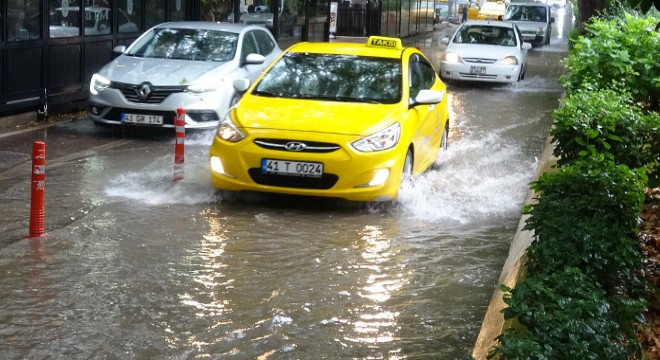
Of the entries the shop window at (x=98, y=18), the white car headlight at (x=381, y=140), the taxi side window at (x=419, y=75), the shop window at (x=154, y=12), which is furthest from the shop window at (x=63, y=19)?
the white car headlight at (x=381, y=140)

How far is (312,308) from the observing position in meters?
6.96

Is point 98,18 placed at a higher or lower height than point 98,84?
higher

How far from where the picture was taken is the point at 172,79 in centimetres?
1418

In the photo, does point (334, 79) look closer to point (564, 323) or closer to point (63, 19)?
point (63, 19)

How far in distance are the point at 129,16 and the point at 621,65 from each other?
32.6ft

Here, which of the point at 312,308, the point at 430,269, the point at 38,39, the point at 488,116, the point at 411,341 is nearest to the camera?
the point at 411,341

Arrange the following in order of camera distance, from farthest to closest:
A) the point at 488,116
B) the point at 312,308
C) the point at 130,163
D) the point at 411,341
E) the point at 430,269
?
the point at 488,116, the point at 130,163, the point at 430,269, the point at 312,308, the point at 411,341

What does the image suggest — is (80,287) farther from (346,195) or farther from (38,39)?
(38,39)

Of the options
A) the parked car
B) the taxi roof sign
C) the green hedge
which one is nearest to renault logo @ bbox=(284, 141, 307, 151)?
the green hedge

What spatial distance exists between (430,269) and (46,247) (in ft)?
9.87

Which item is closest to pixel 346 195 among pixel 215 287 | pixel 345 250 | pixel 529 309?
pixel 345 250

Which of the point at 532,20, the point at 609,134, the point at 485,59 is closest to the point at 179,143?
the point at 609,134

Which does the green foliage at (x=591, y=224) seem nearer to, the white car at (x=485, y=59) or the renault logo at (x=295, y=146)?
the renault logo at (x=295, y=146)

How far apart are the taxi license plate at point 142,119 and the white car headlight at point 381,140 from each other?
488cm
